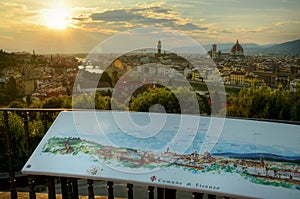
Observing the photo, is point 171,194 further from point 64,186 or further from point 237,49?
point 237,49

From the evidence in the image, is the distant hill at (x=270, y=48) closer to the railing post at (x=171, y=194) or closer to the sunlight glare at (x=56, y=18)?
the sunlight glare at (x=56, y=18)

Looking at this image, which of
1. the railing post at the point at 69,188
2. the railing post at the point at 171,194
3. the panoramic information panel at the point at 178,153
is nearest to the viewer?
the panoramic information panel at the point at 178,153

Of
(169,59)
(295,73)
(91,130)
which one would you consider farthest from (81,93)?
(295,73)

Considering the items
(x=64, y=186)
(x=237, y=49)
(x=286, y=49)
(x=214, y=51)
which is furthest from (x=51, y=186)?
(x=286, y=49)

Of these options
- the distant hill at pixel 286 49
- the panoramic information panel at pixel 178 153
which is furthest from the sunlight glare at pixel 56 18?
the panoramic information panel at pixel 178 153

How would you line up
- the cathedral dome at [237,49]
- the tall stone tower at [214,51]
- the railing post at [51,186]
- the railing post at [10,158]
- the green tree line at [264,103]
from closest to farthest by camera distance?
the railing post at [51,186]
the railing post at [10,158]
the tall stone tower at [214,51]
the cathedral dome at [237,49]
the green tree line at [264,103]

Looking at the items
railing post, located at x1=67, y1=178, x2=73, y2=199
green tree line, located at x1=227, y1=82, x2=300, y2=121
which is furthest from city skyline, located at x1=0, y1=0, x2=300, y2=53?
railing post, located at x1=67, y1=178, x2=73, y2=199

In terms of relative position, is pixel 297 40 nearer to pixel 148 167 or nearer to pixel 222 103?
pixel 222 103
